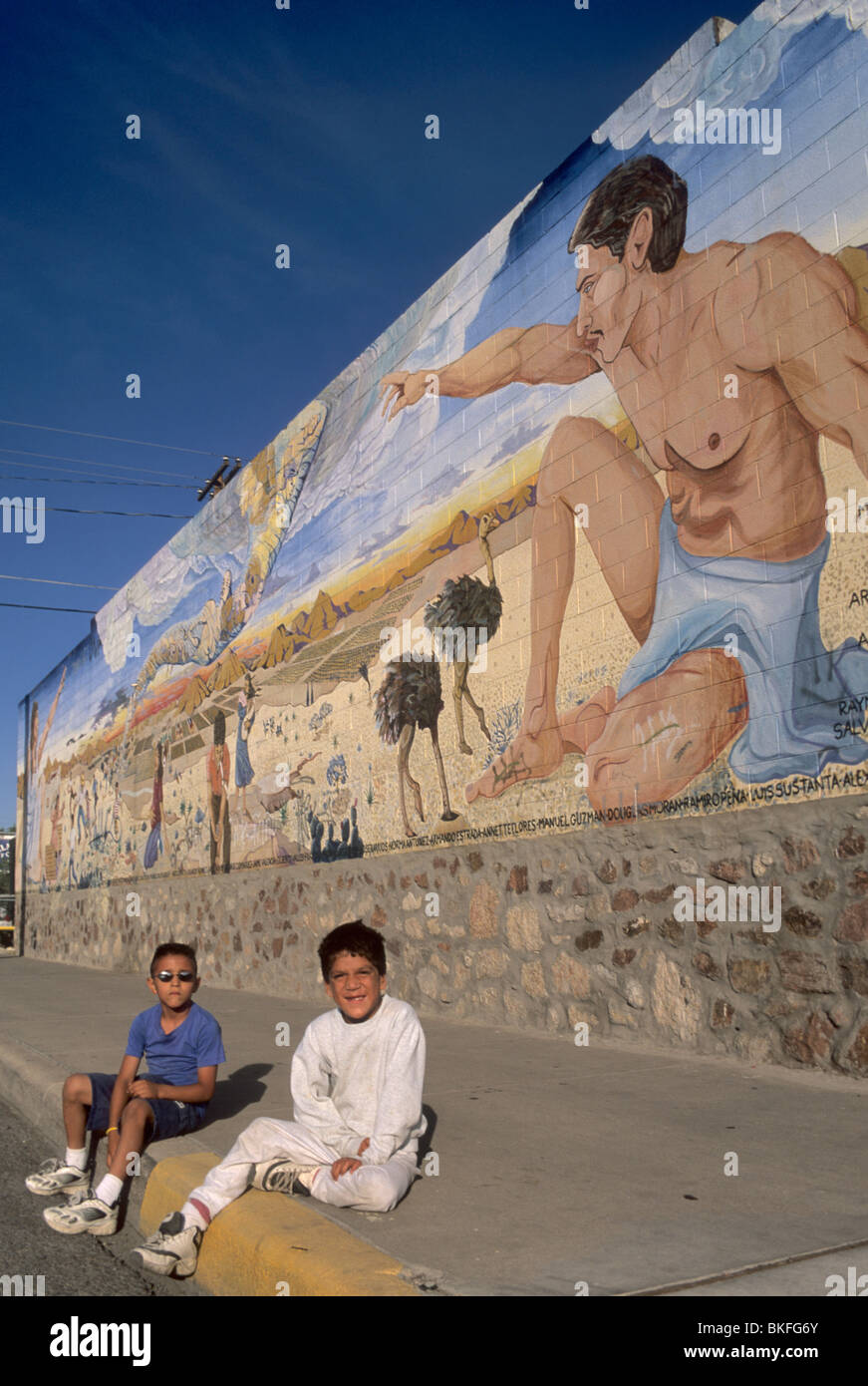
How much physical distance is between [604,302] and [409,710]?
3.53 meters

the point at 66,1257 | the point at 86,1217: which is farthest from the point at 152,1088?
the point at 66,1257

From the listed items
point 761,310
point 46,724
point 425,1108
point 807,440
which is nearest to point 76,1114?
point 425,1108

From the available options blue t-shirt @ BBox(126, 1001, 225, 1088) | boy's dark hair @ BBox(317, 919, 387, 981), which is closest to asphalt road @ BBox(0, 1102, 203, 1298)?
blue t-shirt @ BBox(126, 1001, 225, 1088)

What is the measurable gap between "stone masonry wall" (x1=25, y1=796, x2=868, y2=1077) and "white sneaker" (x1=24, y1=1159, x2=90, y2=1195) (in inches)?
124

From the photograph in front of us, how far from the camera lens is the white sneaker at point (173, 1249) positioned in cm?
334

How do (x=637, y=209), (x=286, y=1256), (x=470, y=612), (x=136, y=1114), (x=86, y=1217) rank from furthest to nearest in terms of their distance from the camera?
(x=470, y=612) → (x=637, y=209) → (x=136, y=1114) → (x=86, y=1217) → (x=286, y=1256)

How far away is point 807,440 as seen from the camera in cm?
572

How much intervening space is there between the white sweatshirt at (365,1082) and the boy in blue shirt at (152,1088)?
2.70 ft

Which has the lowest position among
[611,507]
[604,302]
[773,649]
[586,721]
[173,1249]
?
[173,1249]

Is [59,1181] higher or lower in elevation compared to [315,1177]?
lower

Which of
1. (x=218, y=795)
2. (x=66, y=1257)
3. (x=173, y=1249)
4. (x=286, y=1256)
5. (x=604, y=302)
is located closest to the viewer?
(x=286, y=1256)

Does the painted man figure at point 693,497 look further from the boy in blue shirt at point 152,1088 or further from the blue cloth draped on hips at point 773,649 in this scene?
the boy in blue shirt at point 152,1088

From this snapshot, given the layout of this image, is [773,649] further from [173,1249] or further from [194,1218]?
[173,1249]

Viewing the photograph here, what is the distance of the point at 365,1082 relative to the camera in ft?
12.3
